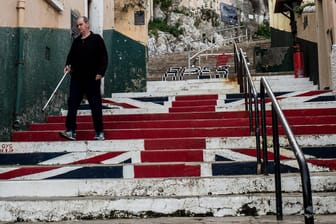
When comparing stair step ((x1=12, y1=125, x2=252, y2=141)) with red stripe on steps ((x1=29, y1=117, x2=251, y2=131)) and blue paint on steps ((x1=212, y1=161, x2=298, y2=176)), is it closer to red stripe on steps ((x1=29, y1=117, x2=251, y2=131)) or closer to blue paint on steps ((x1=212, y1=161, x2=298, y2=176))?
red stripe on steps ((x1=29, y1=117, x2=251, y2=131))

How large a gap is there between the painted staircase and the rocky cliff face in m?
22.2

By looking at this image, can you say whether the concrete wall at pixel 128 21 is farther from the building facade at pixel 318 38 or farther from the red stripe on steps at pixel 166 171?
the red stripe on steps at pixel 166 171

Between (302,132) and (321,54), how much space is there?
345 cm

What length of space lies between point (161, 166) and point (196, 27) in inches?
1189

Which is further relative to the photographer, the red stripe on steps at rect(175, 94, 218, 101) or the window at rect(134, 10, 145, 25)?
the window at rect(134, 10, 145, 25)

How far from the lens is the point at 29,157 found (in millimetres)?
5234

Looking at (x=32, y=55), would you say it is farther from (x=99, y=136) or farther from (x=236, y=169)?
(x=236, y=169)

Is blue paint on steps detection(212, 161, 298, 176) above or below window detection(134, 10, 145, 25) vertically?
below

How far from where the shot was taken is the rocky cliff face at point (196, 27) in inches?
1199

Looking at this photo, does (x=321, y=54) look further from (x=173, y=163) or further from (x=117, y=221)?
(x=117, y=221)

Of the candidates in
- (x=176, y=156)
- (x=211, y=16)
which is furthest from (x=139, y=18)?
(x=211, y=16)

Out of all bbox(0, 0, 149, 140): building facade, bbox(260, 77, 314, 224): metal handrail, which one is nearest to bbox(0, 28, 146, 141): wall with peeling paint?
bbox(0, 0, 149, 140): building facade

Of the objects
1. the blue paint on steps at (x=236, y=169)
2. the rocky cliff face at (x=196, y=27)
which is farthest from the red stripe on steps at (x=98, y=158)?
the rocky cliff face at (x=196, y=27)

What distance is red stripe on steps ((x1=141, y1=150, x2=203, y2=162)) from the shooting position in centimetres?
498
